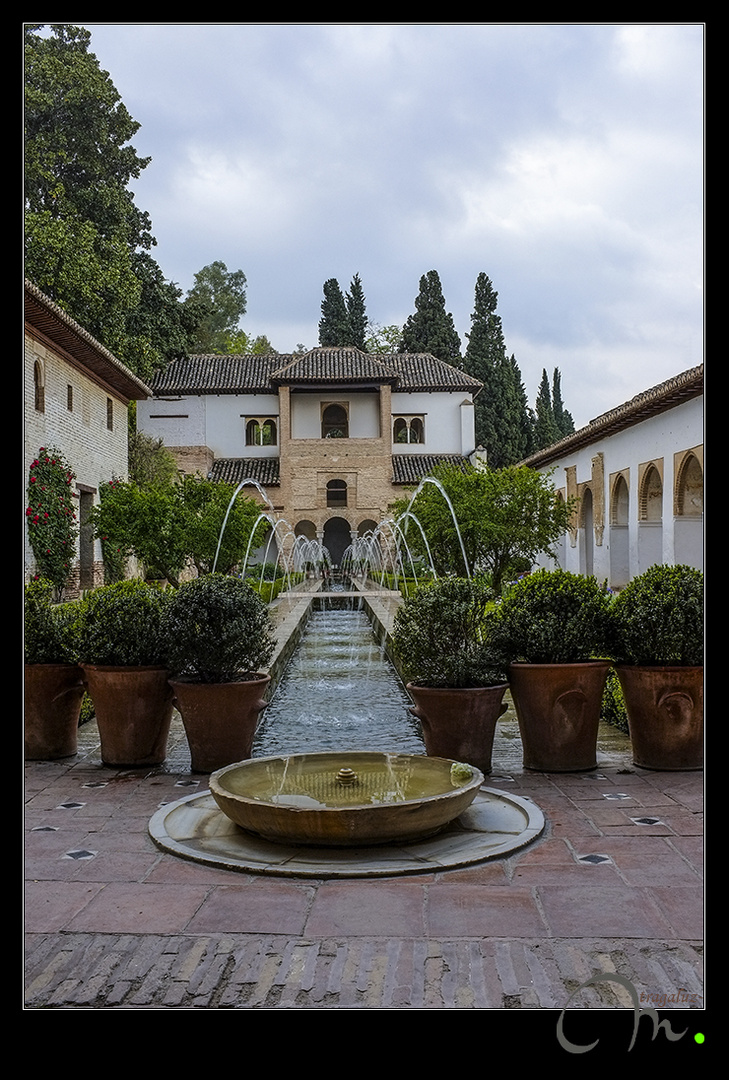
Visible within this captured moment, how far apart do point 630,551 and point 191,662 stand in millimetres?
17155

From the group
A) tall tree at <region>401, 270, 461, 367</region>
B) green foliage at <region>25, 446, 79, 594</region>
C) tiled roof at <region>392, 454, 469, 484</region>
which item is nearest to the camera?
green foliage at <region>25, 446, 79, 594</region>

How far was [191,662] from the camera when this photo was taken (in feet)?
17.1

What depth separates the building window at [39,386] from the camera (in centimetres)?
1574

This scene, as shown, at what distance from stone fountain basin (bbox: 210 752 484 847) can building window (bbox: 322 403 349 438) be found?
33764 mm

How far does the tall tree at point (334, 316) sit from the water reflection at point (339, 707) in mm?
34943

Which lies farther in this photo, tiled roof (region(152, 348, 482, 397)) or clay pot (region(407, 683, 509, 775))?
tiled roof (region(152, 348, 482, 397))

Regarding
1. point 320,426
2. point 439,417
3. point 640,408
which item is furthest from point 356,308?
point 640,408

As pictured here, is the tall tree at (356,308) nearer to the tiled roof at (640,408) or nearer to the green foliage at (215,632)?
the tiled roof at (640,408)

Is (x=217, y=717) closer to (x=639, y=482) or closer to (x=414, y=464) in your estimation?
(x=639, y=482)

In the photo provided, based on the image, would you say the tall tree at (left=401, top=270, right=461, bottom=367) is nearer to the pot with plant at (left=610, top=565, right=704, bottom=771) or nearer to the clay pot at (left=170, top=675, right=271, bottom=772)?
the pot with plant at (left=610, top=565, right=704, bottom=771)

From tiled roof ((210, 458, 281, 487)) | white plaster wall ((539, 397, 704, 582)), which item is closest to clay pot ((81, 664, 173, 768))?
white plaster wall ((539, 397, 704, 582))

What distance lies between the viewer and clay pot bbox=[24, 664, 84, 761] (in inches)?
219
